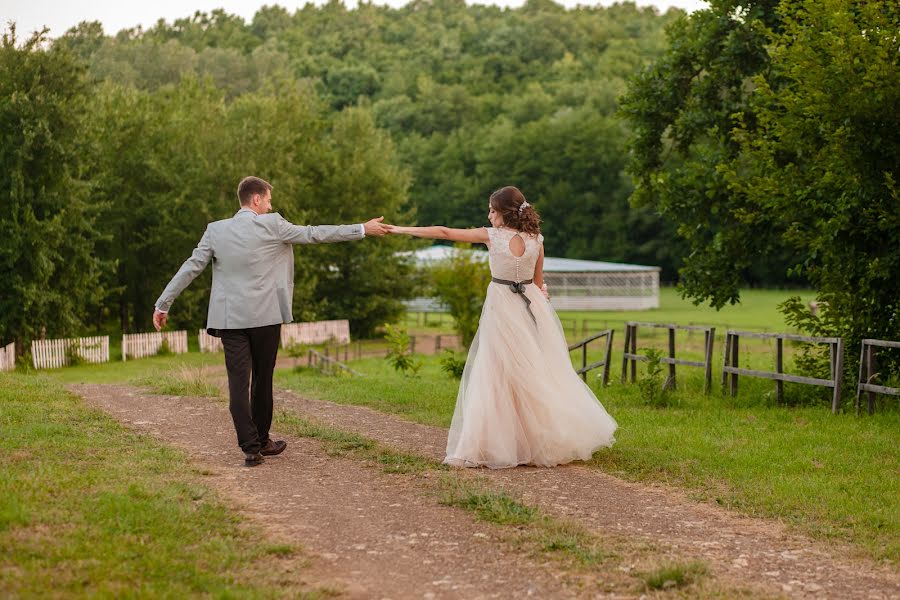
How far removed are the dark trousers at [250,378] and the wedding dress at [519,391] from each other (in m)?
1.53

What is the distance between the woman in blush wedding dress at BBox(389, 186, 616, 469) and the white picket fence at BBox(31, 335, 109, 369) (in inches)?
1098

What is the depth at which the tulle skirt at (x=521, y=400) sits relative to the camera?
884cm

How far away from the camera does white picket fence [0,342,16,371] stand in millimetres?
32969

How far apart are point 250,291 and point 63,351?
94.6 ft

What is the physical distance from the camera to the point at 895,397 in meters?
14.3

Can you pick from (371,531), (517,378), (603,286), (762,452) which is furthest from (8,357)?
(603,286)

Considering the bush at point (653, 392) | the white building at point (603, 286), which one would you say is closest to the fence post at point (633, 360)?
the bush at point (653, 392)

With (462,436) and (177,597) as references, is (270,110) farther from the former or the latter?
(177,597)

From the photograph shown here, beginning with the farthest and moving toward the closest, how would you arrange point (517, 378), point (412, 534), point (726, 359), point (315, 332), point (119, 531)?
1. point (315, 332)
2. point (726, 359)
3. point (517, 378)
4. point (412, 534)
5. point (119, 531)

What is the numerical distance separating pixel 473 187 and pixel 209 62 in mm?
28718

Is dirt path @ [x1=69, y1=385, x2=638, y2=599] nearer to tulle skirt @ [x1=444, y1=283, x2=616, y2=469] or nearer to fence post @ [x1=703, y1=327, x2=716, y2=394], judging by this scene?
tulle skirt @ [x1=444, y1=283, x2=616, y2=469]

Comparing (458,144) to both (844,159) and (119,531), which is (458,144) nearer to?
(844,159)

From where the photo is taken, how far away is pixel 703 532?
679 cm

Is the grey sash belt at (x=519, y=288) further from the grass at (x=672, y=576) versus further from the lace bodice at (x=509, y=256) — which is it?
the grass at (x=672, y=576)
